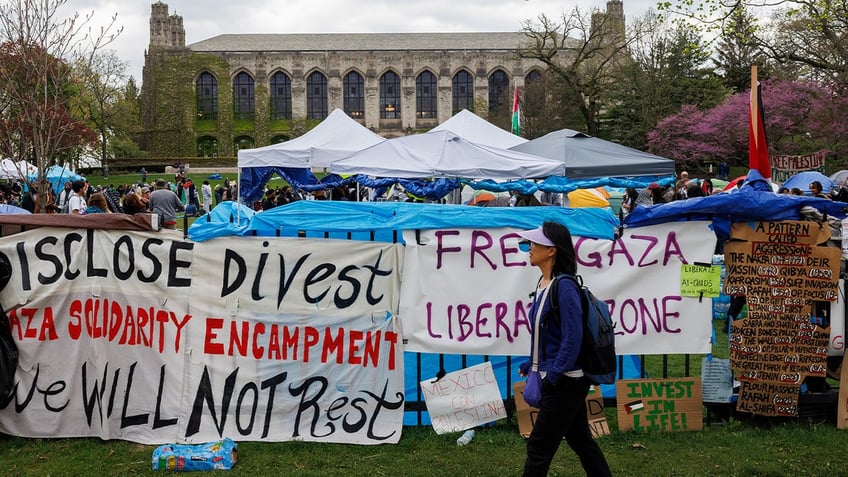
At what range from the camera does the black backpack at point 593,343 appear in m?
3.76

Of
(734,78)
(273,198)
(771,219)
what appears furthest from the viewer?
(734,78)

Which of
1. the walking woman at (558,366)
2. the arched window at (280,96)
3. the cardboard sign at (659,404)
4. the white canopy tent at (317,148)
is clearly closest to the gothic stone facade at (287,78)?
the arched window at (280,96)

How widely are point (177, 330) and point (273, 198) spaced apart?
1555 cm

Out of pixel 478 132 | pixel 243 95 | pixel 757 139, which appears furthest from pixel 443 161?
pixel 243 95

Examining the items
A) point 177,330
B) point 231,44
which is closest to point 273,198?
point 177,330

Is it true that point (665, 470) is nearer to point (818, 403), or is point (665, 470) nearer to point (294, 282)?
point (818, 403)

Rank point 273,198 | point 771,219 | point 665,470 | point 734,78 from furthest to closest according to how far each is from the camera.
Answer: point 734,78 < point 273,198 < point 771,219 < point 665,470

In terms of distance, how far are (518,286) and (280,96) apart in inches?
2641

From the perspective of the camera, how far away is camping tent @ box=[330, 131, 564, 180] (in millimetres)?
11000

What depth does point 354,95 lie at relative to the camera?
232 ft

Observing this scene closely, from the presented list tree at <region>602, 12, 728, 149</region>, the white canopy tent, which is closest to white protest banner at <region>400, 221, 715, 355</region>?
the white canopy tent

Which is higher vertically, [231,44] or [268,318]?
[231,44]

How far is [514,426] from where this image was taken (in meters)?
5.39

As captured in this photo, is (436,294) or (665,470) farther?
(436,294)
